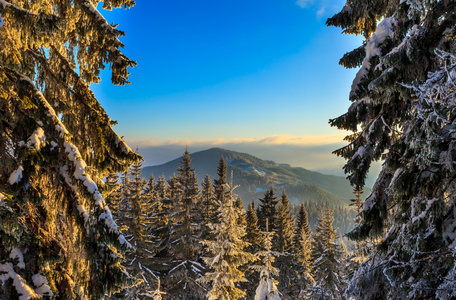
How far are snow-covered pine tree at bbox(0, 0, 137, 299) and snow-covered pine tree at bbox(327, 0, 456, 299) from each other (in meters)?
4.67

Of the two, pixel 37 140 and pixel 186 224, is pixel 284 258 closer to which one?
pixel 186 224

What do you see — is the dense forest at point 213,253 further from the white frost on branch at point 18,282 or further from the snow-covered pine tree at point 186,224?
the white frost on branch at point 18,282

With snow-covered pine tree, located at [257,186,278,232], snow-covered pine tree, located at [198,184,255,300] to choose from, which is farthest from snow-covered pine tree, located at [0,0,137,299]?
snow-covered pine tree, located at [257,186,278,232]

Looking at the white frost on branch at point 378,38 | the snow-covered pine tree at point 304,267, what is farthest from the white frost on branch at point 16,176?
the snow-covered pine tree at point 304,267

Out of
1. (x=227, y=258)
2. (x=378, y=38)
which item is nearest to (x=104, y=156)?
(x=378, y=38)

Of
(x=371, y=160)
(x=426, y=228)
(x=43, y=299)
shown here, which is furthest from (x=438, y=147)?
(x=43, y=299)

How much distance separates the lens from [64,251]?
14.9 feet

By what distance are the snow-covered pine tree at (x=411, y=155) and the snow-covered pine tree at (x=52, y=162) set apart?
15.3 feet

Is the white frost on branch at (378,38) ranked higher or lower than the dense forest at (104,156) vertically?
higher

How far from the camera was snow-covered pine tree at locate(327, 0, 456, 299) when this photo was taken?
11.6 ft

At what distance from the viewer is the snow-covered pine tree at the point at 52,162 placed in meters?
3.45

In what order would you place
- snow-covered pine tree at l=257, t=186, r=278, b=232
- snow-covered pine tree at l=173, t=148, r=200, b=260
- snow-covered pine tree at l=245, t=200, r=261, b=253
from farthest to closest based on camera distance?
snow-covered pine tree at l=257, t=186, r=278, b=232
snow-covered pine tree at l=245, t=200, r=261, b=253
snow-covered pine tree at l=173, t=148, r=200, b=260

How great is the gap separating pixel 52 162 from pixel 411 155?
5.90 metres

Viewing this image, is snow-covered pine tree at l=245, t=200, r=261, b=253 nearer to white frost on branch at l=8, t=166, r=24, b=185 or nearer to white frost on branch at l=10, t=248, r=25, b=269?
white frost on branch at l=10, t=248, r=25, b=269
